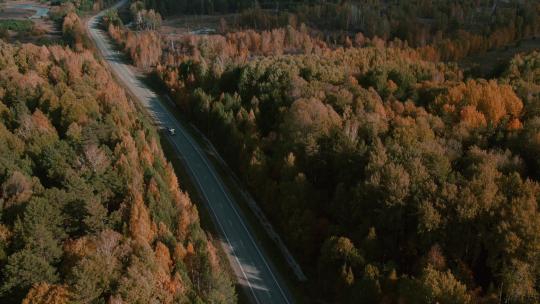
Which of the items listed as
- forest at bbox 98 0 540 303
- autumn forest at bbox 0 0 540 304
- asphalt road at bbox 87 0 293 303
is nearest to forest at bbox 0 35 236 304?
autumn forest at bbox 0 0 540 304

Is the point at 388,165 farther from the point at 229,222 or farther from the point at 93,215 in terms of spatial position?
the point at 93,215

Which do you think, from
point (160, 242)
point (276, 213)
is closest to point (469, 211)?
point (276, 213)

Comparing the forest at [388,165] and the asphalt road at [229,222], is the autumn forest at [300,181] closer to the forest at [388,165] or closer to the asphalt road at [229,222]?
the forest at [388,165]

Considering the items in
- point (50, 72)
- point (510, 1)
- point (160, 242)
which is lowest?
point (160, 242)

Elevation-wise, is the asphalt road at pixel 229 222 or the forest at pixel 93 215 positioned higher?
the forest at pixel 93 215

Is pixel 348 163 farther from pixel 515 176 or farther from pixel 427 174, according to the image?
pixel 515 176

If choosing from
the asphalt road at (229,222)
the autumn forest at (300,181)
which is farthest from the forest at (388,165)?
the asphalt road at (229,222)

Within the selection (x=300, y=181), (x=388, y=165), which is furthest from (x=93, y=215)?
(x=388, y=165)
